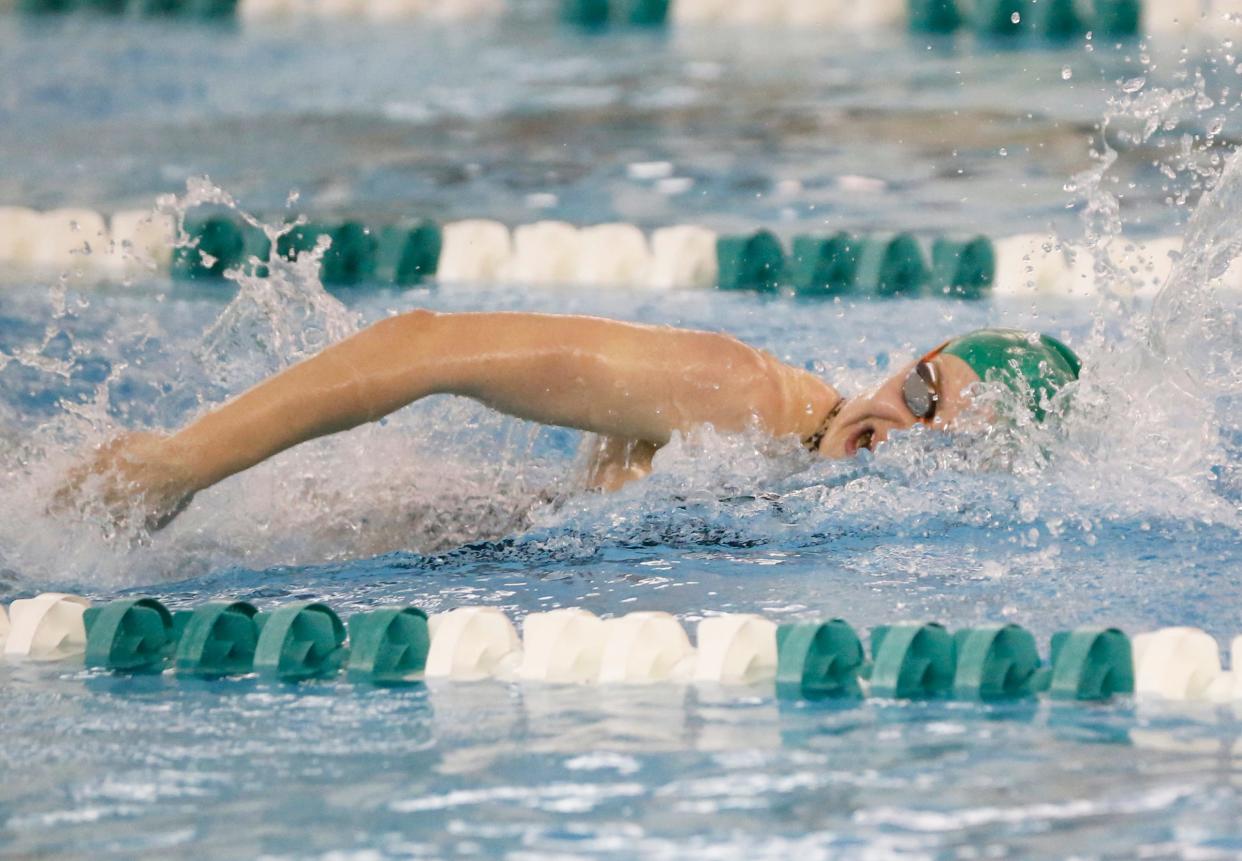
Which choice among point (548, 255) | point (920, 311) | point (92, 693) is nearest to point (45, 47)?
point (548, 255)

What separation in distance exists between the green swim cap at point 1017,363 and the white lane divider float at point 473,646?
0.86 m

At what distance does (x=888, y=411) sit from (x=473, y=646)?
2.74 feet

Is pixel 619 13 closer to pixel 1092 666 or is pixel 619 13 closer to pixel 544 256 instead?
pixel 544 256

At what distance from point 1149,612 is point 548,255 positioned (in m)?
3.67

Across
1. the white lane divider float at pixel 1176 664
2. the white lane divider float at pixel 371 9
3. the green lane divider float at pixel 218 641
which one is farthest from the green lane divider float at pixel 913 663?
the white lane divider float at pixel 371 9

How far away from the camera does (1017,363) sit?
2512 millimetres

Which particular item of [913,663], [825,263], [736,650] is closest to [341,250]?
[825,263]

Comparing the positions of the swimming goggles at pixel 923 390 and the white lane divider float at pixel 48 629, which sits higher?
the swimming goggles at pixel 923 390

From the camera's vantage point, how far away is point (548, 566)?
A: 260 centimetres

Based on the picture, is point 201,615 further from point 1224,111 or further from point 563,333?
point 1224,111

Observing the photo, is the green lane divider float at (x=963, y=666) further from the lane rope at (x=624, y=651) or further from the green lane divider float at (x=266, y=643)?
the green lane divider float at (x=266, y=643)

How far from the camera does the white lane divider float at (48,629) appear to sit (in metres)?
2.29

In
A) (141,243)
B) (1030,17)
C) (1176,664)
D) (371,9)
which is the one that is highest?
(371,9)

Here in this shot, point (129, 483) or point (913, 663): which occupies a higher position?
point (129, 483)
